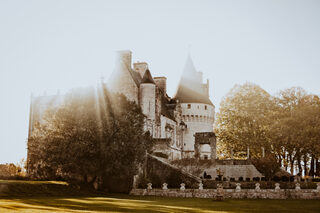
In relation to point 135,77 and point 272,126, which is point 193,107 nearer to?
point 135,77

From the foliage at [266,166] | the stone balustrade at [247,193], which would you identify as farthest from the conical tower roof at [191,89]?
the stone balustrade at [247,193]

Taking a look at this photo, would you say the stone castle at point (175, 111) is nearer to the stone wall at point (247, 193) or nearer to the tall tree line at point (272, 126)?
the tall tree line at point (272, 126)

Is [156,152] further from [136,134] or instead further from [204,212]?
[204,212]

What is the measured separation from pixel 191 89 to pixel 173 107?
7138 mm

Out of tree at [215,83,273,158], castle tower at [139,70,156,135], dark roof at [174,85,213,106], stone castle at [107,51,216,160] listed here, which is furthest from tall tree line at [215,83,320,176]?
dark roof at [174,85,213,106]

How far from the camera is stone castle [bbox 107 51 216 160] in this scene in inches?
2156

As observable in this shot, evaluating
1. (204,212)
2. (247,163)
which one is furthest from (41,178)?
(204,212)

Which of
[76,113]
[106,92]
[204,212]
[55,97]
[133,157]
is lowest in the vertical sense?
[204,212]

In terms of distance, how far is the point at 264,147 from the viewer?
5141 cm

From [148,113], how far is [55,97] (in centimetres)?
2549

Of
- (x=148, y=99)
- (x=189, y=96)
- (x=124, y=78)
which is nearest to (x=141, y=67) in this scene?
(x=124, y=78)

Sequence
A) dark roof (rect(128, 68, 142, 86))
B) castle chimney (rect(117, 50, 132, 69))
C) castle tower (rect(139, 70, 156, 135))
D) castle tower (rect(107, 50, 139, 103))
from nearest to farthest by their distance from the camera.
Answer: castle tower (rect(139, 70, 156, 135)), castle tower (rect(107, 50, 139, 103)), dark roof (rect(128, 68, 142, 86)), castle chimney (rect(117, 50, 132, 69))

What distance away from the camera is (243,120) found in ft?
175

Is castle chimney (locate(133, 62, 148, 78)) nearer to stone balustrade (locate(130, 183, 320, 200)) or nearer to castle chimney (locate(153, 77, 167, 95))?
castle chimney (locate(153, 77, 167, 95))
